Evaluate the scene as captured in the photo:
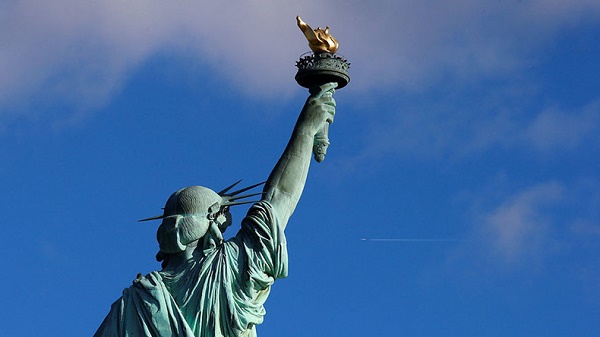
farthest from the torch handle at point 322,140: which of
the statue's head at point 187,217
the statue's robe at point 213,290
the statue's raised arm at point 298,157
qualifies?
the statue's head at point 187,217

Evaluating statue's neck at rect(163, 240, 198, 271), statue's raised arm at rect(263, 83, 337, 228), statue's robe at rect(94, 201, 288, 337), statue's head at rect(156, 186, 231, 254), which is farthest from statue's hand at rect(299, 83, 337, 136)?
statue's neck at rect(163, 240, 198, 271)

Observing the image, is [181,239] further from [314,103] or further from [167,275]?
[314,103]

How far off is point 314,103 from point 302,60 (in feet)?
1.86

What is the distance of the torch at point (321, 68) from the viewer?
23125 mm

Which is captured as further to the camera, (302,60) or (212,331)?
(302,60)

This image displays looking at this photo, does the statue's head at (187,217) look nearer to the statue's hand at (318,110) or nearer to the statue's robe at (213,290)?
the statue's robe at (213,290)

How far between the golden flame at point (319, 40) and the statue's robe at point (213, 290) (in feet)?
7.32

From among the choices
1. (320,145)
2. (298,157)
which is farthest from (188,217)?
(320,145)

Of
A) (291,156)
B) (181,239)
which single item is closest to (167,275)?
(181,239)

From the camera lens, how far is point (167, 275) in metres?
22.0

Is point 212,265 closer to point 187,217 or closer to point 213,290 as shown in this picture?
point 213,290

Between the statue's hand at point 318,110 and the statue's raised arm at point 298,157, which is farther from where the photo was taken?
the statue's hand at point 318,110

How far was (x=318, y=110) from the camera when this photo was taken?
23078 mm

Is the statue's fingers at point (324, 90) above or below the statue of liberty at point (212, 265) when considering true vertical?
above
